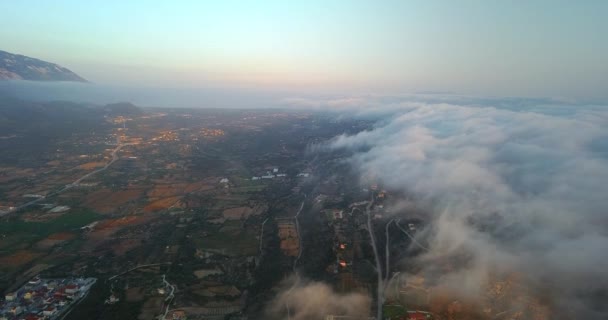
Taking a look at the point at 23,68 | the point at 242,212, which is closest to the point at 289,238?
the point at 242,212

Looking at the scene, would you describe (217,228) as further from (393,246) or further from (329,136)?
(329,136)

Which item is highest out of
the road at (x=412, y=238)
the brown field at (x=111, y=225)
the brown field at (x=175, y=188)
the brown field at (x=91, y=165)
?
the brown field at (x=91, y=165)

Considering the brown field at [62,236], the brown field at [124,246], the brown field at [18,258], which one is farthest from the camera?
the brown field at [62,236]

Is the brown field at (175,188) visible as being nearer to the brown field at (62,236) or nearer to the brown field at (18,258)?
the brown field at (62,236)

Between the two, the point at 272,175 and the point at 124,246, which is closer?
the point at 124,246

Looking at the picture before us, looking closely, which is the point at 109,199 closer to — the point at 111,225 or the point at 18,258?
the point at 111,225

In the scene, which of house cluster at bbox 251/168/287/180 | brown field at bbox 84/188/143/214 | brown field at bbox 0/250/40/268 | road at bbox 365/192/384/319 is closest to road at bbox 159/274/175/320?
brown field at bbox 0/250/40/268

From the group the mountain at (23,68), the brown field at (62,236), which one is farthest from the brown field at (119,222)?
the mountain at (23,68)

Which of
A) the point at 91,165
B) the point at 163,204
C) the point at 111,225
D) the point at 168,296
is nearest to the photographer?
the point at 168,296
